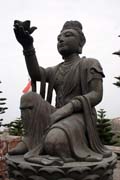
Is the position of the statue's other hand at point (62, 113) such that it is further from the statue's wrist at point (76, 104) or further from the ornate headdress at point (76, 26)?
the ornate headdress at point (76, 26)

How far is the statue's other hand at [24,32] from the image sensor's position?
3.36 meters

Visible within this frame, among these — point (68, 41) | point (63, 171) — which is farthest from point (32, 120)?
point (68, 41)

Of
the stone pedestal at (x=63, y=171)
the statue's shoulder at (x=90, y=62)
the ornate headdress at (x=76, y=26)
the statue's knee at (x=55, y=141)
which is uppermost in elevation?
the ornate headdress at (x=76, y=26)

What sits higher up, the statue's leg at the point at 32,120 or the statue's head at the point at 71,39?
the statue's head at the point at 71,39

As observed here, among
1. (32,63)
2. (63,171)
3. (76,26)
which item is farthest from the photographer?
(76,26)

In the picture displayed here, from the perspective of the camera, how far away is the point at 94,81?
3.44m

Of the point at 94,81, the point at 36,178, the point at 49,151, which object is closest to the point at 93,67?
the point at 94,81

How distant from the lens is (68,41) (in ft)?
12.1

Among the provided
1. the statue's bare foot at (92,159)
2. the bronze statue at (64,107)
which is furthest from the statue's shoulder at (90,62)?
the statue's bare foot at (92,159)

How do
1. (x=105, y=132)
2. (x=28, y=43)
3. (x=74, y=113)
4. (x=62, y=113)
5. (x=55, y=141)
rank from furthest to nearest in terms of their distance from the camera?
(x=105, y=132) < (x=28, y=43) < (x=74, y=113) < (x=62, y=113) < (x=55, y=141)

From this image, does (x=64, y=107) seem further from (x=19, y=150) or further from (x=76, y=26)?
(x=76, y=26)

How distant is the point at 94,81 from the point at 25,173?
121 centimetres

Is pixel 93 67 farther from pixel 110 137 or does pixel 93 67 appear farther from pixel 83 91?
pixel 110 137

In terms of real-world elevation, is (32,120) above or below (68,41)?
below
